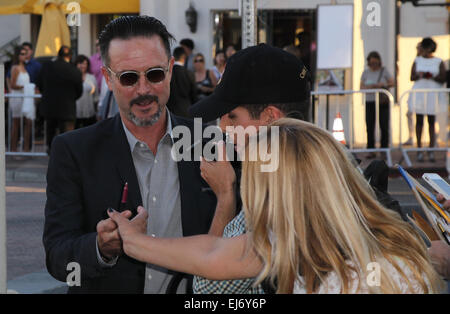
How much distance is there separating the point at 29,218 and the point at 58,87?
3.78 metres

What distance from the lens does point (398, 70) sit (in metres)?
16.4

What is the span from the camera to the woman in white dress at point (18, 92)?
14359 millimetres

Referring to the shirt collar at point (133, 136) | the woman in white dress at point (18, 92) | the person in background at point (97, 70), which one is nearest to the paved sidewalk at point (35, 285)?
the shirt collar at point (133, 136)

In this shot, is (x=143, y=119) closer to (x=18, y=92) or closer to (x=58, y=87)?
(x=58, y=87)

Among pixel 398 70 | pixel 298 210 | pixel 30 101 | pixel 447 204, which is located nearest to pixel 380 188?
pixel 447 204

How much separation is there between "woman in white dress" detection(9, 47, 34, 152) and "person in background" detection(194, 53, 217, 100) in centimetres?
280

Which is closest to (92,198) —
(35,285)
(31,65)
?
(35,285)

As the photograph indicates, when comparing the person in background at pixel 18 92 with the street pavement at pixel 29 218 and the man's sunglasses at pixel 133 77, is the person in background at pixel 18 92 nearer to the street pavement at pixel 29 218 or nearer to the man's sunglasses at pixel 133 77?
the street pavement at pixel 29 218

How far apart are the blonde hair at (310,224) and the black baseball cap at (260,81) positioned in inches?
25.2

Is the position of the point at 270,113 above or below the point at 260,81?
below

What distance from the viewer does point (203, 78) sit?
1433 centimetres
